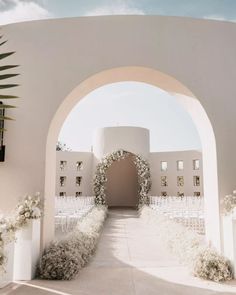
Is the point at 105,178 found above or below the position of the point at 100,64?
below

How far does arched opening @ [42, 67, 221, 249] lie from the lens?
16.1 ft

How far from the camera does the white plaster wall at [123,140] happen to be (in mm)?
17625

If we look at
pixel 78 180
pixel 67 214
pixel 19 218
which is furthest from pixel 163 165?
pixel 19 218

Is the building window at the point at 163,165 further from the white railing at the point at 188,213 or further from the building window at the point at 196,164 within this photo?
the white railing at the point at 188,213

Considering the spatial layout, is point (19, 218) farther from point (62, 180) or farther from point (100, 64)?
point (62, 180)

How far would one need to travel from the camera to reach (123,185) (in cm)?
2031

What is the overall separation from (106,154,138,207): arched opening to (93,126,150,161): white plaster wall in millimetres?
2665

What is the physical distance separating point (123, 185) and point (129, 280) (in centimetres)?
1592

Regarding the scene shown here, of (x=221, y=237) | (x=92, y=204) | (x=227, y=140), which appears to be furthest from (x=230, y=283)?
(x=92, y=204)

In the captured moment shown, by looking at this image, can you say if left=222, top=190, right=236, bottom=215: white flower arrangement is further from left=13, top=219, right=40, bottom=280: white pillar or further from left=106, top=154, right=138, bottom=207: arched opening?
left=106, top=154, right=138, bottom=207: arched opening

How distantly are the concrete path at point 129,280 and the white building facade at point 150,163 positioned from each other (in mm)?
11466

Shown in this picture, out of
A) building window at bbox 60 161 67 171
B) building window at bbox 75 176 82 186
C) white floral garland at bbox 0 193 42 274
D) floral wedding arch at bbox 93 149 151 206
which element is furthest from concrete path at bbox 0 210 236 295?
building window at bbox 60 161 67 171

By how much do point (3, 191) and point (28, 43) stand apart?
259cm

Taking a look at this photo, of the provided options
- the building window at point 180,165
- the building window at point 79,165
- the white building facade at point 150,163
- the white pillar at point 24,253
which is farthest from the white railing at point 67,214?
the building window at point 180,165
